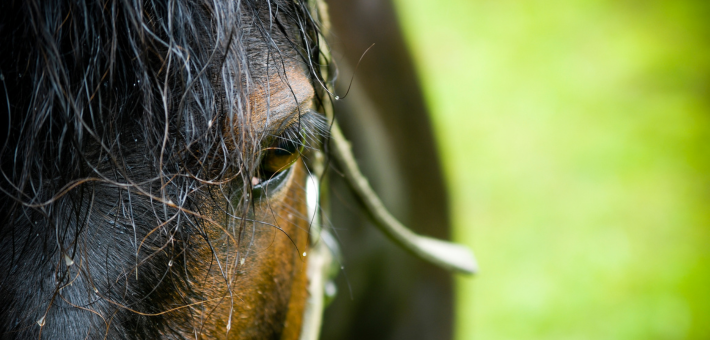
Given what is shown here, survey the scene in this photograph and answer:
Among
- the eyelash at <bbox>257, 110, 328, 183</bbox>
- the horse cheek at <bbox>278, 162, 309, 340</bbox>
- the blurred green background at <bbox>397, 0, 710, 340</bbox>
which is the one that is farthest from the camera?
the blurred green background at <bbox>397, 0, 710, 340</bbox>

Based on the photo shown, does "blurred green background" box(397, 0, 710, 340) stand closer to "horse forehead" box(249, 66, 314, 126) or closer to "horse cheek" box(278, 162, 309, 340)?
"horse cheek" box(278, 162, 309, 340)

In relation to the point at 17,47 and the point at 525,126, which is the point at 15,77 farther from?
the point at 525,126

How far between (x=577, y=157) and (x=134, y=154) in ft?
6.82

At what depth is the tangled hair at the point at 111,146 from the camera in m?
0.40

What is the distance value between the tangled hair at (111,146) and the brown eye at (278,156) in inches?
2.4

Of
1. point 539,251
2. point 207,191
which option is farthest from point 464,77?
point 207,191

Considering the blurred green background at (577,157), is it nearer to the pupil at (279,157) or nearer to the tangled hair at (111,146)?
the pupil at (279,157)

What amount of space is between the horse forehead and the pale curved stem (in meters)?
0.15

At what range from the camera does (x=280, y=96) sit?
1.67 ft

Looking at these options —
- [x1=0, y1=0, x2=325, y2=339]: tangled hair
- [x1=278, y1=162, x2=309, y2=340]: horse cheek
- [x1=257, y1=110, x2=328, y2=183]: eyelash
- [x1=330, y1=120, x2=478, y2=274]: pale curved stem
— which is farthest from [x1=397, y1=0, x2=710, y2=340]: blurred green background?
[x1=0, y1=0, x2=325, y2=339]: tangled hair

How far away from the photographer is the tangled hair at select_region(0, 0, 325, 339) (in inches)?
15.8

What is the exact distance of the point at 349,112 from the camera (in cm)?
97

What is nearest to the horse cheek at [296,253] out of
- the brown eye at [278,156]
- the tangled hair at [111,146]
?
the brown eye at [278,156]

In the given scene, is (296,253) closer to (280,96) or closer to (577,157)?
(280,96)
